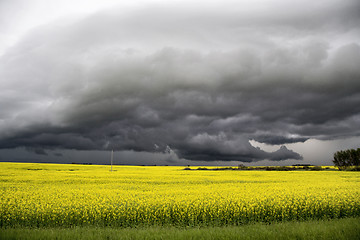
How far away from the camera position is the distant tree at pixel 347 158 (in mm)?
99625

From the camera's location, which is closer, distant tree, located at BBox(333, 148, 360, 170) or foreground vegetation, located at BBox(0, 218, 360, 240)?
foreground vegetation, located at BBox(0, 218, 360, 240)

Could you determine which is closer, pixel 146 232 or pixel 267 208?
pixel 146 232

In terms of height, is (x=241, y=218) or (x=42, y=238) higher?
(x=42, y=238)

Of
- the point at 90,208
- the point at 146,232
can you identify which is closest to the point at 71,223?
the point at 90,208

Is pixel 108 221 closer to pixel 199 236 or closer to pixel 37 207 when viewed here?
pixel 37 207

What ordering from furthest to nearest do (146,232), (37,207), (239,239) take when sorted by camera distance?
1. (37,207)
2. (146,232)
3. (239,239)

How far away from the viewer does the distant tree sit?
99625 millimetres

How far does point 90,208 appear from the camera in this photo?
40.2 ft

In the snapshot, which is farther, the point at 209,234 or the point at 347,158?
the point at 347,158

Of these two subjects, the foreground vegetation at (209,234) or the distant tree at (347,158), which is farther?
the distant tree at (347,158)

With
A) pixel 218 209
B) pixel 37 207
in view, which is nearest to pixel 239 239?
pixel 218 209

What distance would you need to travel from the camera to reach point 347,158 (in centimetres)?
10356

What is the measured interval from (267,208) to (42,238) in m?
11.1

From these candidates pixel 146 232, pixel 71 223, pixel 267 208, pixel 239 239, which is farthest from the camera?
pixel 267 208
